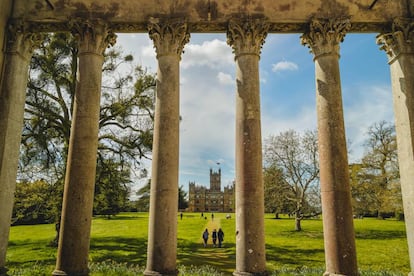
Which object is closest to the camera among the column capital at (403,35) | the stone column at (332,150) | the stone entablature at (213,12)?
the stone column at (332,150)

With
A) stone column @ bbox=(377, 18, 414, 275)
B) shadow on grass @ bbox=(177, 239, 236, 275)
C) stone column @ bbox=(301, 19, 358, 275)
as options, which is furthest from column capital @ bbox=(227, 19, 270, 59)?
shadow on grass @ bbox=(177, 239, 236, 275)

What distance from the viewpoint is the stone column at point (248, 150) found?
12.9 meters

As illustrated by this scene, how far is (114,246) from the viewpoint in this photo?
105 feet

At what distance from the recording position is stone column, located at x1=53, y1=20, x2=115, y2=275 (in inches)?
516

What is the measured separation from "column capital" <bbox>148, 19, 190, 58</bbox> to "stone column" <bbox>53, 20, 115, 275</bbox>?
93.5 inches

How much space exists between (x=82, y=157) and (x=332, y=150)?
1105 centimetres

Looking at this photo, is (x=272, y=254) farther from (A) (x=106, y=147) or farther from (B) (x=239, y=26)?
(B) (x=239, y=26)

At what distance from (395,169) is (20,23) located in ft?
169

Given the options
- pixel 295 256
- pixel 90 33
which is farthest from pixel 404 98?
pixel 295 256

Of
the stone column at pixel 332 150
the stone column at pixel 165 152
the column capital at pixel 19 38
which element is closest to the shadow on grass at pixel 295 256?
the stone column at pixel 332 150

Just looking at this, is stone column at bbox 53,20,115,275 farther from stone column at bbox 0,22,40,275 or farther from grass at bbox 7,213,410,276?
grass at bbox 7,213,410,276

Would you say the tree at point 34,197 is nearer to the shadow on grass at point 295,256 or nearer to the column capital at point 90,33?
the column capital at point 90,33

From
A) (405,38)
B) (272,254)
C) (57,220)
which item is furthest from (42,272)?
(405,38)

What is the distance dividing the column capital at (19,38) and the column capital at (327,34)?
14.1 m
